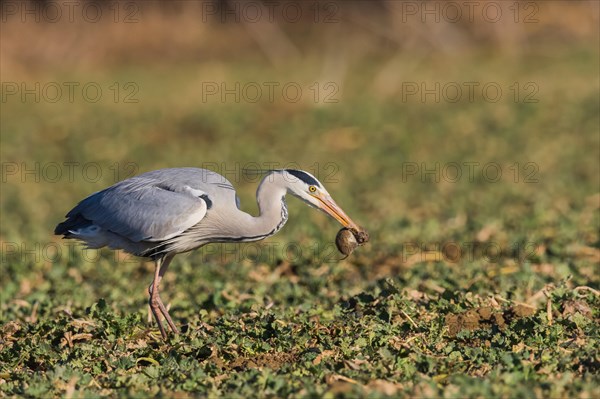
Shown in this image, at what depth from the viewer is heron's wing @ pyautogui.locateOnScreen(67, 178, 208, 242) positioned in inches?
258

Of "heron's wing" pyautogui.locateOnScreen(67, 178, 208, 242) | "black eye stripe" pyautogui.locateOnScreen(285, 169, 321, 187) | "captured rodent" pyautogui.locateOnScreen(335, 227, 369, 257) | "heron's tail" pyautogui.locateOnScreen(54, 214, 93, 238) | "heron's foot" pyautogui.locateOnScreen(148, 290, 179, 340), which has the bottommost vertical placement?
"heron's foot" pyautogui.locateOnScreen(148, 290, 179, 340)

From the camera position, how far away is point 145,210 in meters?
6.71

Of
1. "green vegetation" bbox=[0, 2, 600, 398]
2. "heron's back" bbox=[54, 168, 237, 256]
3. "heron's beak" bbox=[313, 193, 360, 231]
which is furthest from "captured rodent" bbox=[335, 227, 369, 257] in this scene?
"heron's back" bbox=[54, 168, 237, 256]

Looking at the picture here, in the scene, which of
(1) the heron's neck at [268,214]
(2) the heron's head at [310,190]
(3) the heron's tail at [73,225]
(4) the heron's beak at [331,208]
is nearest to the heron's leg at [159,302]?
(3) the heron's tail at [73,225]

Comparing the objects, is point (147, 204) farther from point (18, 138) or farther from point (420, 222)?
point (18, 138)

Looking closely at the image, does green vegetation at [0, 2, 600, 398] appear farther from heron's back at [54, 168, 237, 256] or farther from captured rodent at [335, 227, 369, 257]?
heron's back at [54, 168, 237, 256]

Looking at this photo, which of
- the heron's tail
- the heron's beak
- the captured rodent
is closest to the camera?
the heron's beak

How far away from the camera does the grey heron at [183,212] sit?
6559 mm

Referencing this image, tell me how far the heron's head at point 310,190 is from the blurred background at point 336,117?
1.39 metres

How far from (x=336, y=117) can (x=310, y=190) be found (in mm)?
9459

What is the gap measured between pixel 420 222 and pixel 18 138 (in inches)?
321

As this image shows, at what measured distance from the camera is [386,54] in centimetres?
2241

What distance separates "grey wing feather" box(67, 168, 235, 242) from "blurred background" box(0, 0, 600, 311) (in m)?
1.11

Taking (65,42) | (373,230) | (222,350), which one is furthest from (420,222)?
(65,42)
